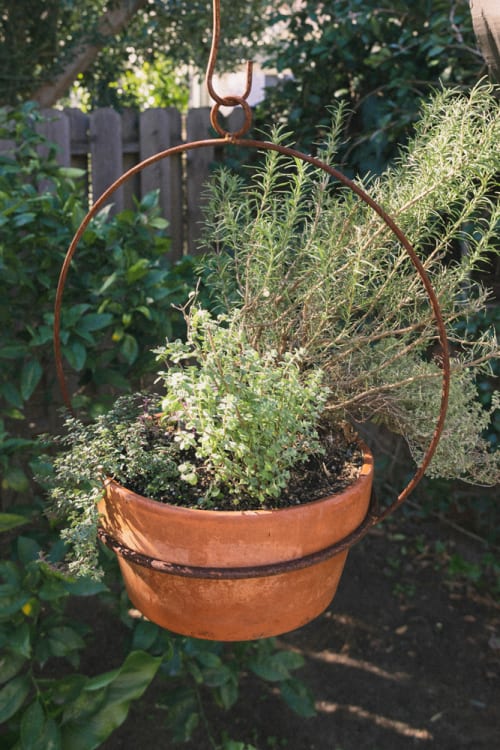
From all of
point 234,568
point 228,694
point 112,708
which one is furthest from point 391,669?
point 234,568

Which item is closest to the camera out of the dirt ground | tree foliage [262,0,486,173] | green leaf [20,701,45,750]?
green leaf [20,701,45,750]

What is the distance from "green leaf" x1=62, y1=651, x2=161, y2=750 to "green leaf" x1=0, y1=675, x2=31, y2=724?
115 millimetres

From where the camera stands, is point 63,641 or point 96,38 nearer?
point 63,641

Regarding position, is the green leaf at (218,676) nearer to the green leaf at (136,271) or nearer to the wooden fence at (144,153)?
the green leaf at (136,271)

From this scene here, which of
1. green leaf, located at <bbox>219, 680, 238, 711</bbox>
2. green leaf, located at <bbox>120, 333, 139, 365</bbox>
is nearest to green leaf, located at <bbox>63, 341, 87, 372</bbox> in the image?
green leaf, located at <bbox>120, 333, 139, 365</bbox>

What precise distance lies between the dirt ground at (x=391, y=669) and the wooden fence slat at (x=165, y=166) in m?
1.84

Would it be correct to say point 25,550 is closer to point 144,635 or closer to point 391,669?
point 144,635

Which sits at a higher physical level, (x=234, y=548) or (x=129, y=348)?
(x=129, y=348)

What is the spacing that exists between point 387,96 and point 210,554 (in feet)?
7.67

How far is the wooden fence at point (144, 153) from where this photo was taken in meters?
3.25

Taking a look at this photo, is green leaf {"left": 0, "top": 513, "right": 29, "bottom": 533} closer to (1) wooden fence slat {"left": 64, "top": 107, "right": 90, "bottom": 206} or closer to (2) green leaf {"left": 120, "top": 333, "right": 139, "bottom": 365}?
(2) green leaf {"left": 120, "top": 333, "right": 139, "bottom": 365}

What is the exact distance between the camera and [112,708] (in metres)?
1.64

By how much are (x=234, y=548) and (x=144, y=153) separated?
2682mm

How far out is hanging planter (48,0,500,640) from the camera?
43.2 inches
